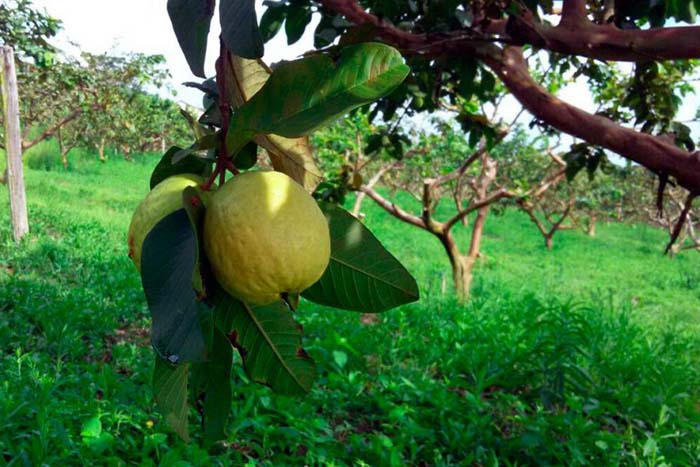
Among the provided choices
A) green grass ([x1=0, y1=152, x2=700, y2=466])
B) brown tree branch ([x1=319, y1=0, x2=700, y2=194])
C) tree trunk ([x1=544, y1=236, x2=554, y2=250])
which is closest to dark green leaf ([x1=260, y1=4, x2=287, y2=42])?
brown tree branch ([x1=319, y1=0, x2=700, y2=194])

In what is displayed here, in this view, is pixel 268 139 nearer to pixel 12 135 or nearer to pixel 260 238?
pixel 260 238

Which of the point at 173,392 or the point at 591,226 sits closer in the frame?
the point at 173,392

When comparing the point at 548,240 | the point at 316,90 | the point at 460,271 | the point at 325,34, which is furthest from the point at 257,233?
the point at 548,240

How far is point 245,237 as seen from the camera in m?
0.41

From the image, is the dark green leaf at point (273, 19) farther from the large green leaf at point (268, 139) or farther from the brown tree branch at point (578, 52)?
the large green leaf at point (268, 139)

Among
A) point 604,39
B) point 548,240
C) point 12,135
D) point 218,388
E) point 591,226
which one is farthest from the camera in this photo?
point 591,226

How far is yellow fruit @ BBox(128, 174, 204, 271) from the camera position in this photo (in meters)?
0.43

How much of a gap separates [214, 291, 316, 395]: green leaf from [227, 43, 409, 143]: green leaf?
0.14 m

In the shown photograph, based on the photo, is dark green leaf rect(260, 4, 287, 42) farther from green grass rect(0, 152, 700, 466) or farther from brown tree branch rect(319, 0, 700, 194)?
green grass rect(0, 152, 700, 466)

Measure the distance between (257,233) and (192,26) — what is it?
0.18 meters

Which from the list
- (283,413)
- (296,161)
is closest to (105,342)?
(283,413)

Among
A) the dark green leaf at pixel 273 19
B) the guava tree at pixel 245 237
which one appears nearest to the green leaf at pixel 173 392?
the guava tree at pixel 245 237

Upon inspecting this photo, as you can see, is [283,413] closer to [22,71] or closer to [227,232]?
[227,232]

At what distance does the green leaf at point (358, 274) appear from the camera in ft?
1.64
